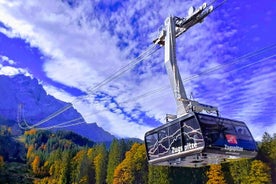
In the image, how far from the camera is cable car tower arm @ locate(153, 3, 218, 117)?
17.5 m

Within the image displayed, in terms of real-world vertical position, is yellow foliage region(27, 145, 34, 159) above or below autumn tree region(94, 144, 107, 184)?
above

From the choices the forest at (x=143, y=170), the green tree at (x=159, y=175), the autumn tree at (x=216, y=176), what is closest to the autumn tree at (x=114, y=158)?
the forest at (x=143, y=170)

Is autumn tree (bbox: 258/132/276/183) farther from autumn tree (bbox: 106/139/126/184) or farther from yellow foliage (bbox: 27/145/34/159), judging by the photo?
yellow foliage (bbox: 27/145/34/159)

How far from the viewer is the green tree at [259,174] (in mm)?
53334

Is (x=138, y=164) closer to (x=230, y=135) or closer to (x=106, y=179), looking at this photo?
(x=106, y=179)

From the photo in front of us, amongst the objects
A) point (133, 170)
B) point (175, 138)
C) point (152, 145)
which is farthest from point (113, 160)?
point (175, 138)

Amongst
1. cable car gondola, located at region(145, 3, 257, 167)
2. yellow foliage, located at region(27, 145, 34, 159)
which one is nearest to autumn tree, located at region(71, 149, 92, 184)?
cable car gondola, located at region(145, 3, 257, 167)

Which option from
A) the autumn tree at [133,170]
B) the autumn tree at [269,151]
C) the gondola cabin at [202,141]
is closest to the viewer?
the gondola cabin at [202,141]

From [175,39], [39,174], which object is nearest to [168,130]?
[175,39]

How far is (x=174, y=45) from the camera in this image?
1927 cm

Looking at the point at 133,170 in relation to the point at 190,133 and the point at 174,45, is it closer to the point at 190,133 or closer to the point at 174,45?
the point at 174,45

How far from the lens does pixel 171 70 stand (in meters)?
18.6

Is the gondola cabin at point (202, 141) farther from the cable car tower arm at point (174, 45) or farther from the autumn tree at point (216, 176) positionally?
the autumn tree at point (216, 176)

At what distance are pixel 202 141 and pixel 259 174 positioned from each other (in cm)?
4319
